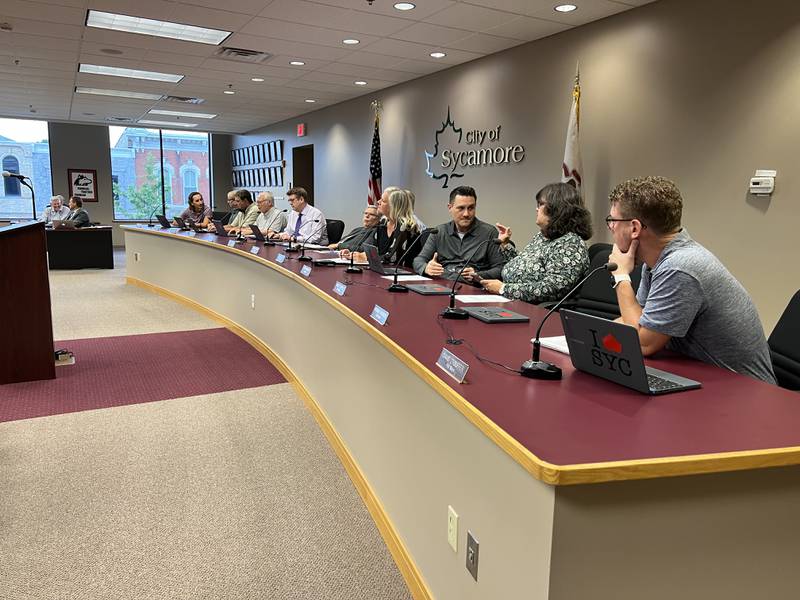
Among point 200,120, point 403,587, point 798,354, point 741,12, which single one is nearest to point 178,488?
point 403,587

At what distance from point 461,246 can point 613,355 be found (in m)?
2.32

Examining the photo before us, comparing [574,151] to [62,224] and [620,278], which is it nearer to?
[620,278]

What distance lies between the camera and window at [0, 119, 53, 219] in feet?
37.4

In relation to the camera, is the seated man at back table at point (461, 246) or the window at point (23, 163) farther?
the window at point (23, 163)

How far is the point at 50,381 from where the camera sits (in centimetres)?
Answer: 371

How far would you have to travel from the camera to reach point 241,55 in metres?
5.91

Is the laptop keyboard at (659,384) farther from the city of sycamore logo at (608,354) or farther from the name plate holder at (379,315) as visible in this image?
the name plate holder at (379,315)

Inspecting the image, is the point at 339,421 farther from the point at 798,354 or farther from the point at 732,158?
the point at 732,158

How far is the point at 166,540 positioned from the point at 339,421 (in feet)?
3.13

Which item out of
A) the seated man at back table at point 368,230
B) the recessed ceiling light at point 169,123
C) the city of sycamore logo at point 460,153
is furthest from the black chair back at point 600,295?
the recessed ceiling light at point 169,123

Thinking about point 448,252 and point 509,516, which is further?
point 448,252

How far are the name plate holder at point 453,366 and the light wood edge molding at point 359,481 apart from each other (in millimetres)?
661

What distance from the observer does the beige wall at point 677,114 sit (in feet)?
11.3

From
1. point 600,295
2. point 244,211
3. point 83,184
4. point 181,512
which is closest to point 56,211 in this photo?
point 83,184
